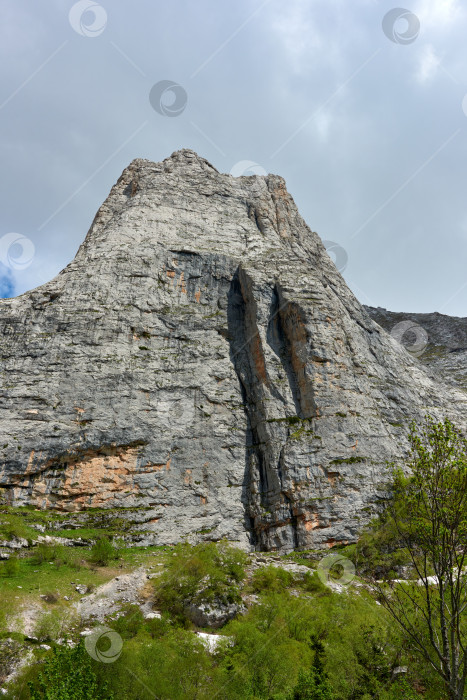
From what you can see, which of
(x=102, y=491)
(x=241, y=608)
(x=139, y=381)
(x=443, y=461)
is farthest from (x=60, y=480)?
(x=443, y=461)

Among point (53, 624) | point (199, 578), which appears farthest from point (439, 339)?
point (53, 624)

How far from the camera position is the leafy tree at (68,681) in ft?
Answer: 42.8

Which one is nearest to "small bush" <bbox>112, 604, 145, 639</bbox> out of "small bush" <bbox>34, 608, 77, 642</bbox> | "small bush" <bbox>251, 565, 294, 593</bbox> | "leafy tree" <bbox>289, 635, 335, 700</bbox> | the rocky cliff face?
"small bush" <bbox>34, 608, 77, 642</bbox>

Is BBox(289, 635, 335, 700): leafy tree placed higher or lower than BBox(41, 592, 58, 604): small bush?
lower

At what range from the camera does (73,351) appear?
41.9 metres

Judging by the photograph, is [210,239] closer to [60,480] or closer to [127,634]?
[60,480]

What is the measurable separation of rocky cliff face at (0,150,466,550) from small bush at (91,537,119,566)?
178 inches

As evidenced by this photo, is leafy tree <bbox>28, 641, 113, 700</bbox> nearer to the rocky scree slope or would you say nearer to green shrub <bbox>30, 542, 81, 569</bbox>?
green shrub <bbox>30, 542, 81, 569</bbox>

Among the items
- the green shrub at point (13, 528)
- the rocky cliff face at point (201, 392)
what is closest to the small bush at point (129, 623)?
the green shrub at point (13, 528)

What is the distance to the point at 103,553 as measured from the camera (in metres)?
27.7

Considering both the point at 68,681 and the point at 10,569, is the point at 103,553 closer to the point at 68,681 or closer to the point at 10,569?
the point at 10,569

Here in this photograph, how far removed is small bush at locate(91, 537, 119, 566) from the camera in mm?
27516

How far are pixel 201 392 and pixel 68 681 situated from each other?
29.5 metres

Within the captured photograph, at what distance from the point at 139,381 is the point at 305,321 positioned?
1755cm
